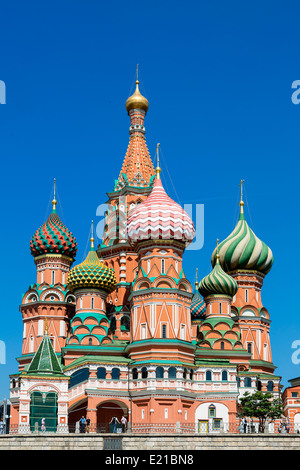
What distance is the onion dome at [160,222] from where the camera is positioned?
52.4 meters

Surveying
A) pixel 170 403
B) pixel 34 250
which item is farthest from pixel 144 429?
pixel 34 250

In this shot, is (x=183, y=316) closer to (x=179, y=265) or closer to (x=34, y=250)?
(x=179, y=265)

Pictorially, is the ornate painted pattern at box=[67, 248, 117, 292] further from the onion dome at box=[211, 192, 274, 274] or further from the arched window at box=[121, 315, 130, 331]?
the onion dome at box=[211, 192, 274, 274]

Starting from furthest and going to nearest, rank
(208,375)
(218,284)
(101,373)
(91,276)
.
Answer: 1. (218,284)
2. (91,276)
3. (208,375)
4. (101,373)

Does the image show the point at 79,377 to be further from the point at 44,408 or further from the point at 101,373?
the point at 44,408

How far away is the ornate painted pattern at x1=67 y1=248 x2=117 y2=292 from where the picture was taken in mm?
55625

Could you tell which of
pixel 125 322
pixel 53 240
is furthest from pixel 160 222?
pixel 53 240

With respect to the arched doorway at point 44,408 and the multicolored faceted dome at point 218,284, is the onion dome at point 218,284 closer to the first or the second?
the multicolored faceted dome at point 218,284

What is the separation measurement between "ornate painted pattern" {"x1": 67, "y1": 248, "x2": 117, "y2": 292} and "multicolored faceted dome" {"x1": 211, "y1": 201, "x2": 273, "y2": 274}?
Result: 9.36m

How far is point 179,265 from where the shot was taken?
175 ft

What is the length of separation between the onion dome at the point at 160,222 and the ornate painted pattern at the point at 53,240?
778 centimetres

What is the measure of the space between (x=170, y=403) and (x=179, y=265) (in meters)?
9.11

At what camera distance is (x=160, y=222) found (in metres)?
52.4

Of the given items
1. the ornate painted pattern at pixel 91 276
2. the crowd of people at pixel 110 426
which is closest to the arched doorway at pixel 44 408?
the crowd of people at pixel 110 426
